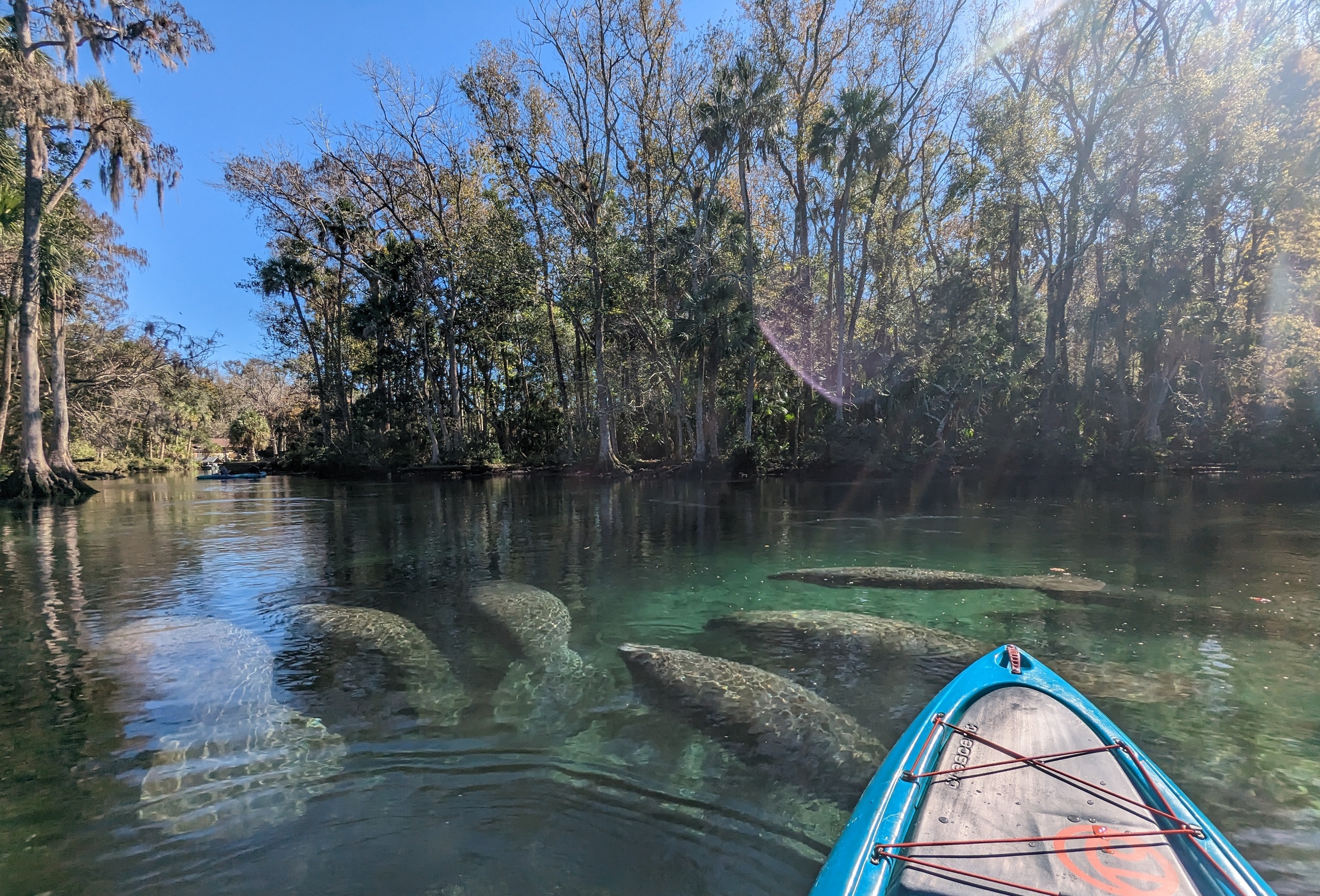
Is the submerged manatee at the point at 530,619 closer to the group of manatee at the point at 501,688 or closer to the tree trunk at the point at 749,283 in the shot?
the group of manatee at the point at 501,688

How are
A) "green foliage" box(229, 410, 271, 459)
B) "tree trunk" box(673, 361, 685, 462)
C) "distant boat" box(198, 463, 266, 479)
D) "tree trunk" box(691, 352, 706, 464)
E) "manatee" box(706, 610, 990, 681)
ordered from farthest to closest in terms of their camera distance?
1. "green foliage" box(229, 410, 271, 459)
2. "distant boat" box(198, 463, 266, 479)
3. "tree trunk" box(673, 361, 685, 462)
4. "tree trunk" box(691, 352, 706, 464)
5. "manatee" box(706, 610, 990, 681)

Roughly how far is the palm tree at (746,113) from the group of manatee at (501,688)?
20.5 meters

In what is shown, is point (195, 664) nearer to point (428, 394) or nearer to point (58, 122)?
point (58, 122)

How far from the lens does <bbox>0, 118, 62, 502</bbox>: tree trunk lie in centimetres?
1950

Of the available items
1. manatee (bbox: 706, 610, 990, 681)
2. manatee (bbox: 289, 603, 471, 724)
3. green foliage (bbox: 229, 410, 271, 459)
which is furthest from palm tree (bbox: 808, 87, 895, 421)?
green foliage (bbox: 229, 410, 271, 459)

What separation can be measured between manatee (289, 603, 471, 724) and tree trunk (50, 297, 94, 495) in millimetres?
21247

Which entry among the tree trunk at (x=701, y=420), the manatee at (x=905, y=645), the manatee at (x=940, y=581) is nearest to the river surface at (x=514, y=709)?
the manatee at (x=905, y=645)

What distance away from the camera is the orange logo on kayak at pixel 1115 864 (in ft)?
7.63

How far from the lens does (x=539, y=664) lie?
6070mm

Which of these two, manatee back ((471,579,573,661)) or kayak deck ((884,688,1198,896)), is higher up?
kayak deck ((884,688,1198,896))

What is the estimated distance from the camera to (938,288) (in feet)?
93.5

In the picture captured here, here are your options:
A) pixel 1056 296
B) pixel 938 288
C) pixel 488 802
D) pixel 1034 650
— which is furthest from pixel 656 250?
pixel 488 802

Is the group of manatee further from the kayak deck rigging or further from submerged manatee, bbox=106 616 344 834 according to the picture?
the kayak deck rigging

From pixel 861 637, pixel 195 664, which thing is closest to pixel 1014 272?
pixel 861 637
